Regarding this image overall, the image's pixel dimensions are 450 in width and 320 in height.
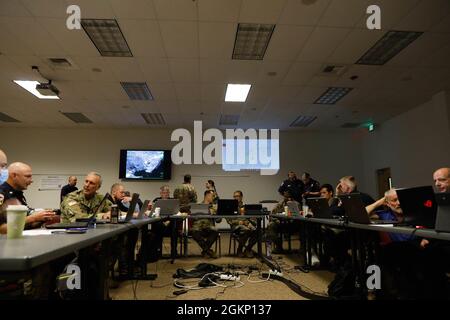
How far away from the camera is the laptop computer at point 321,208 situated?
10.7 feet

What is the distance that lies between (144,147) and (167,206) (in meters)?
4.43

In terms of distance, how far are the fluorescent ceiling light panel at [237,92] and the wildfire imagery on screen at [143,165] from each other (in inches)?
127

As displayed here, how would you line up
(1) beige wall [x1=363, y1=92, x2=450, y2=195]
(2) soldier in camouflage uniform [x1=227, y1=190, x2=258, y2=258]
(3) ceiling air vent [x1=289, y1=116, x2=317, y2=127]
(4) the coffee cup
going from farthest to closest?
(3) ceiling air vent [x1=289, y1=116, x2=317, y2=127] → (1) beige wall [x1=363, y1=92, x2=450, y2=195] → (2) soldier in camouflage uniform [x1=227, y1=190, x2=258, y2=258] → (4) the coffee cup

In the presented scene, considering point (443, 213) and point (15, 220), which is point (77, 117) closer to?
point (15, 220)

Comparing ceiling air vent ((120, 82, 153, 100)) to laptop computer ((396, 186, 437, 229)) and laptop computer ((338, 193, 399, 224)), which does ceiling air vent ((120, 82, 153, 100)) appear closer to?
laptop computer ((338, 193, 399, 224))

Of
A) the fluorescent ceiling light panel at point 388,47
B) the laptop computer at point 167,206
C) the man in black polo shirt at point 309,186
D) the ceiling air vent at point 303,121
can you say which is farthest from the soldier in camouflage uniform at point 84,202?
the ceiling air vent at point 303,121

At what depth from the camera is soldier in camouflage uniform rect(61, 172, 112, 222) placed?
2802 mm

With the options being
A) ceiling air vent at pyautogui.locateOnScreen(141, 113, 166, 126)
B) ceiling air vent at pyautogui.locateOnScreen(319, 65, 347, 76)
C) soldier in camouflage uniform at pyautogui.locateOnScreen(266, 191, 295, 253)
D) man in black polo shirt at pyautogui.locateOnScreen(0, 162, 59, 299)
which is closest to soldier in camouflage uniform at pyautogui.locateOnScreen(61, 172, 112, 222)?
man in black polo shirt at pyautogui.locateOnScreen(0, 162, 59, 299)

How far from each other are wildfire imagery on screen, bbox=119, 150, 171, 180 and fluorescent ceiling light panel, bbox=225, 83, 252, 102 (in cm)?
322

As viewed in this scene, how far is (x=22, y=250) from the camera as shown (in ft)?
3.36
